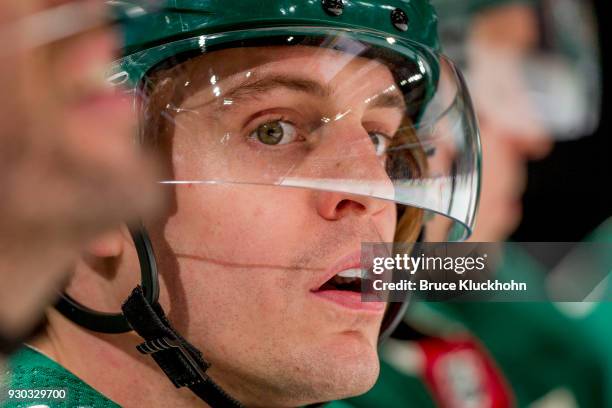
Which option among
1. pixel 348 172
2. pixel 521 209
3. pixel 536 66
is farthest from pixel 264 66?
pixel 536 66

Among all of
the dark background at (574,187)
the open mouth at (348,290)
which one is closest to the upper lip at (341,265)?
the open mouth at (348,290)

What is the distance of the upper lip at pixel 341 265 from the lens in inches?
44.4

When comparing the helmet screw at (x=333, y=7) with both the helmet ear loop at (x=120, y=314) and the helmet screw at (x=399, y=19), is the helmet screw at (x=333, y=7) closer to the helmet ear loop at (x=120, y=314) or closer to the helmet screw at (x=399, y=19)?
the helmet screw at (x=399, y=19)

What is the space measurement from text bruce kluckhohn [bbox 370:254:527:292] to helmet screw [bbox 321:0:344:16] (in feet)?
1.03

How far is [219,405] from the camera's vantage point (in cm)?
113

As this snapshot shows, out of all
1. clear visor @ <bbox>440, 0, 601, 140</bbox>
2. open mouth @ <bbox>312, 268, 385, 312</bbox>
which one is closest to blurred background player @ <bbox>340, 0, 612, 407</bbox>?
clear visor @ <bbox>440, 0, 601, 140</bbox>

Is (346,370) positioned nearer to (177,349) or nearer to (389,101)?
(177,349)

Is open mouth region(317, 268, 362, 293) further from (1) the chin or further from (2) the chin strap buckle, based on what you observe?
(2) the chin strap buckle

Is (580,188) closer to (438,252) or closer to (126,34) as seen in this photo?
(438,252)

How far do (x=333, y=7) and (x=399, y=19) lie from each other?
0.32 ft

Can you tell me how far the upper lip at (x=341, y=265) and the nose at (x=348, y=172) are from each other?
52mm

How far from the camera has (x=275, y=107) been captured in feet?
3.61

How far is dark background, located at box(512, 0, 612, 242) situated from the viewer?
204cm

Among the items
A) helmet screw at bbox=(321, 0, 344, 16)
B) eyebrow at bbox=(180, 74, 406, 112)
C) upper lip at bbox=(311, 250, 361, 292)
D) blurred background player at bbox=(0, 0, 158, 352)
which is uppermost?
blurred background player at bbox=(0, 0, 158, 352)
